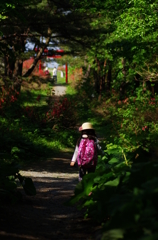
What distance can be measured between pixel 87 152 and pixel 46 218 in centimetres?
138

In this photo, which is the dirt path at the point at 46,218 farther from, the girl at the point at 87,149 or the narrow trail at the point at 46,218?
the girl at the point at 87,149

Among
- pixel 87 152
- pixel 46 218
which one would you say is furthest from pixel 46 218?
pixel 87 152

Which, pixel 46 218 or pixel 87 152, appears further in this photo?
pixel 87 152

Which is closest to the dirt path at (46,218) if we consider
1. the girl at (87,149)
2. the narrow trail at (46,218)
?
the narrow trail at (46,218)

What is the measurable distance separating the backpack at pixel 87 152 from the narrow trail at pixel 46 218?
2.74 ft

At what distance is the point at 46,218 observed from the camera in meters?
8.27

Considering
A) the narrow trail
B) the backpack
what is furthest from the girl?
the narrow trail

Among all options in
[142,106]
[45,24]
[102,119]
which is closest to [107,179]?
[142,106]

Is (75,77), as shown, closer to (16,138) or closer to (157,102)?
(157,102)

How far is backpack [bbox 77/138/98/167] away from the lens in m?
9.00

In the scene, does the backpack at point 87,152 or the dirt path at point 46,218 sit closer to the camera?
the dirt path at point 46,218

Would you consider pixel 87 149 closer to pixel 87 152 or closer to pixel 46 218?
pixel 87 152

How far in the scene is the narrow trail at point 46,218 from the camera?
6.93 m

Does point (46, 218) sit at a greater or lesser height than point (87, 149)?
lesser
